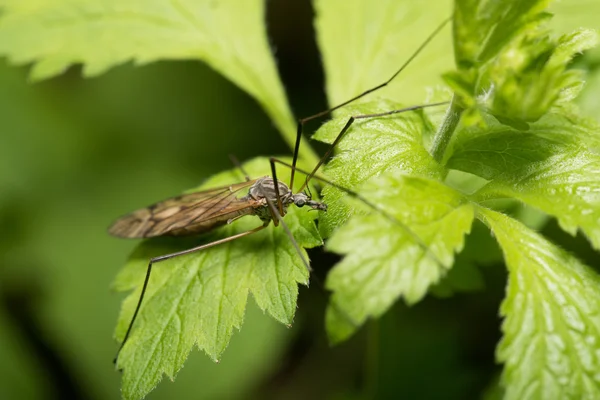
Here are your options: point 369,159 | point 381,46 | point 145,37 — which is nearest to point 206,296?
point 369,159

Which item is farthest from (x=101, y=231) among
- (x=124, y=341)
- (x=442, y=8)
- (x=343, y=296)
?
(x=343, y=296)

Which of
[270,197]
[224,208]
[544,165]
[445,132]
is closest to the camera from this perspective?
[544,165]

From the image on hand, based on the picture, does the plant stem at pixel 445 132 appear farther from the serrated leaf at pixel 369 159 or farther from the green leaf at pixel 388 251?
the green leaf at pixel 388 251

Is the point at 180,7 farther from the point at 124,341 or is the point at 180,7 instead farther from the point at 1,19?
the point at 124,341

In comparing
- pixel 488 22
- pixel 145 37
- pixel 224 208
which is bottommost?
pixel 224 208

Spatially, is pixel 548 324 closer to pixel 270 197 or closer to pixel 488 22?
pixel 488 22
